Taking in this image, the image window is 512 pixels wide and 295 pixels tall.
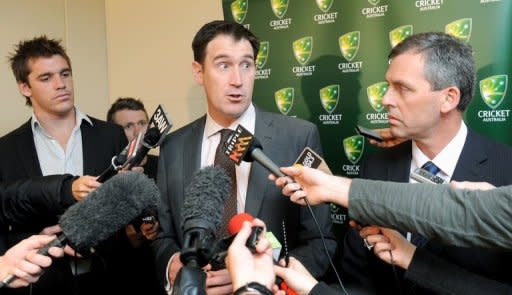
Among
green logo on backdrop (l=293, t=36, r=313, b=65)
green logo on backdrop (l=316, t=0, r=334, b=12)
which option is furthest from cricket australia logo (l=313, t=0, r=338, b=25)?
green logo on backdrop (l=293, t=36, r=313, b=65)

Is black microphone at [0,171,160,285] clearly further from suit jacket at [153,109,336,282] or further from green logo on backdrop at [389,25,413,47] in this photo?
green logo on backdrop at [389,25,413,47]

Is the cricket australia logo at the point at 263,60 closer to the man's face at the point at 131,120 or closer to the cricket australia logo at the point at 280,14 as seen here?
the cricket australia logo at the point at 280,14

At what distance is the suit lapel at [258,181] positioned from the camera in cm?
172

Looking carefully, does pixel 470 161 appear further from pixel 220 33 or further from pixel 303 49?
pixel 303 49

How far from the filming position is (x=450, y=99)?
61.5 inches

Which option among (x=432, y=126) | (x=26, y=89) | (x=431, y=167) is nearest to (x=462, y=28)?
(x=432, y=126)

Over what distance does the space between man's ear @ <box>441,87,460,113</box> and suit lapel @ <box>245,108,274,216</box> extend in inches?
24.6

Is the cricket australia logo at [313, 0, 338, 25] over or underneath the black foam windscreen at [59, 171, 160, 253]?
over

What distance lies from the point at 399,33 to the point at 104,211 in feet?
5.88

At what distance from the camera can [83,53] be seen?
379 cm

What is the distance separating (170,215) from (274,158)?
468mm

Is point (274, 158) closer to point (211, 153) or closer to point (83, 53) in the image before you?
point (211, 153)

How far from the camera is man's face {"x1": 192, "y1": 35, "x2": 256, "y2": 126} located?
73.1 inches

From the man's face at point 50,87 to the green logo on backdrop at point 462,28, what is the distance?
1.90m
